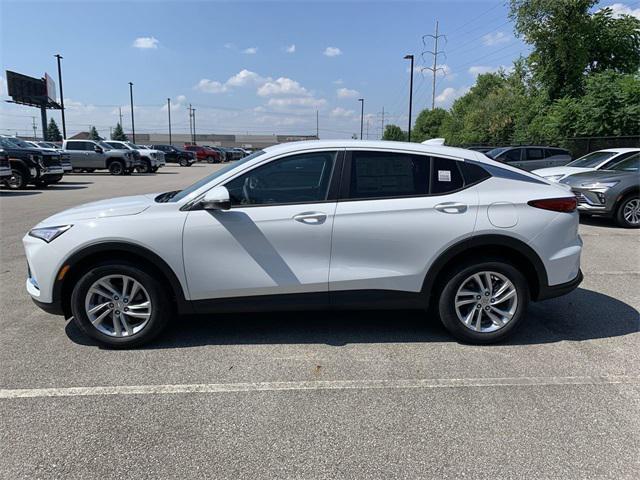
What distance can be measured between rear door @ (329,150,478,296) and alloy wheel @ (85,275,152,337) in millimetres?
1575

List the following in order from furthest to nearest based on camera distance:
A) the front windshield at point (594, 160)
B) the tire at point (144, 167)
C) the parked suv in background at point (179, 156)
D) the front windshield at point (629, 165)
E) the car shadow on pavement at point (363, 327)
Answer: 1. the parked suv in background at point (179, 156)
2. the tire at point (144, 167)
3. the front windshield at point (594, 160)
4. the front windshield at point (629, 165)
5. the car shadow on pavement at point (363, 327)

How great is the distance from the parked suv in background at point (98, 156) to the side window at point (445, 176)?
25.2 meters

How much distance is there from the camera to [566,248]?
4047 mm

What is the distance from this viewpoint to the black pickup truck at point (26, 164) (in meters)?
16.2

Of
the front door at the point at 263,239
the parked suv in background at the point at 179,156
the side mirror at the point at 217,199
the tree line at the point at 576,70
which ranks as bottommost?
the front door at the point at 263,239

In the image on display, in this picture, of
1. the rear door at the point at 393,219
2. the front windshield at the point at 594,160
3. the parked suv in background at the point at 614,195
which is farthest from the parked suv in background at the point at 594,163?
the rear door at the point at 393,219

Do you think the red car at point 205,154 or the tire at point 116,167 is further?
the red car at point 205,154

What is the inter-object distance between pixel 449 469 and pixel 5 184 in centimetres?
1886

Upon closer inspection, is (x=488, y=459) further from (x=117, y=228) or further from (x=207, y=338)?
(x=117, y=228)

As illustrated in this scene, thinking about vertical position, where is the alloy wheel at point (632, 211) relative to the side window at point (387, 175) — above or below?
below

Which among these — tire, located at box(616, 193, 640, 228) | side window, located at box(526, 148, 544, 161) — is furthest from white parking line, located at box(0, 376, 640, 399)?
side window, located at box(526, 148, 544, 161)

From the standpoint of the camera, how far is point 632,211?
9.76 meters

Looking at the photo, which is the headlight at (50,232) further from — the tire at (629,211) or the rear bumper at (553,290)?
the tire at (629,211)

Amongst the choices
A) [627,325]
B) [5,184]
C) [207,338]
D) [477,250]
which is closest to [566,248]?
[477,250]
